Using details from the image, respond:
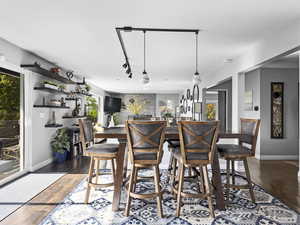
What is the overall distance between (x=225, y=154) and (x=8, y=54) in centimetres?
375

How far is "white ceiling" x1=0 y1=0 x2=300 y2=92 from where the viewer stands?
2.46 metres

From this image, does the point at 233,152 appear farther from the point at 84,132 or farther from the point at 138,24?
the point at 138,24

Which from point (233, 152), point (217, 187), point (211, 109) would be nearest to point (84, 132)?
point (217, 187)

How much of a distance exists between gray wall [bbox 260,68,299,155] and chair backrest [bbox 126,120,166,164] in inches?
160

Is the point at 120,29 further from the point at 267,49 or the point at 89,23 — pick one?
the point at 267,49

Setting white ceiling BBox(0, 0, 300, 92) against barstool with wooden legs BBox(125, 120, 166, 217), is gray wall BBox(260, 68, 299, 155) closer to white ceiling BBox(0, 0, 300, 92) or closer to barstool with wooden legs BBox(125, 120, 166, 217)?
white ceiling BBox(0, 0, 300, 92)

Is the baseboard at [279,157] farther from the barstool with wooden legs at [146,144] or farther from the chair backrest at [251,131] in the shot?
the barstool with wooden legs at [146,144]

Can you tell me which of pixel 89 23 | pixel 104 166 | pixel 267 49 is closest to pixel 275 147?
pixel 267 49

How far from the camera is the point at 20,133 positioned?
4.17 meters

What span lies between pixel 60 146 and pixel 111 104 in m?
6.61

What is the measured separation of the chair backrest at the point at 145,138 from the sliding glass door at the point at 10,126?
8.06 feet

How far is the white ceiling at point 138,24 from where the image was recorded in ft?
8.08

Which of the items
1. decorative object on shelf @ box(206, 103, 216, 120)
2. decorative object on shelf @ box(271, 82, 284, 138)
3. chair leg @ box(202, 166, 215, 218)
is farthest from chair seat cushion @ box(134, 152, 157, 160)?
decorative object on shelf @ box(206, 103, 216, 120)

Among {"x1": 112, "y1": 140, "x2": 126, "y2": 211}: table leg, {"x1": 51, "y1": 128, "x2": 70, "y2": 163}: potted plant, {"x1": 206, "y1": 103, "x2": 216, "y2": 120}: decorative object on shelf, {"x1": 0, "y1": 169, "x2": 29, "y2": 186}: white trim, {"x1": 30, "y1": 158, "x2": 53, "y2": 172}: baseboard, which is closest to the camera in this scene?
{"x1": 112, "y1": 140, "x2": 126, "y2": 211}: table leg
